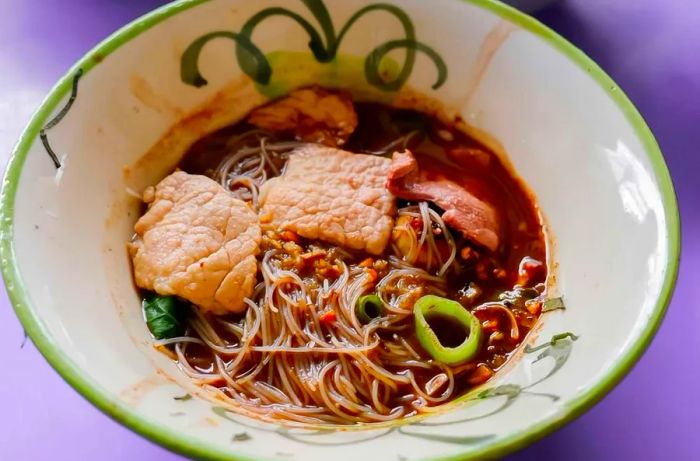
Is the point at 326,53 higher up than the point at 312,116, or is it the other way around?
the point at 326,53

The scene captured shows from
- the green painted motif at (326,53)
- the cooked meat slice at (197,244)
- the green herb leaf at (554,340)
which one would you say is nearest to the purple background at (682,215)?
the green herb leaf at (554,340)

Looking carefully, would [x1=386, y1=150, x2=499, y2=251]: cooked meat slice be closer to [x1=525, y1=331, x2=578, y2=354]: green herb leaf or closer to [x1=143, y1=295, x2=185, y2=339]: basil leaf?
[x1=525, y1=331, x2=578, y2=354]: green herb leaf

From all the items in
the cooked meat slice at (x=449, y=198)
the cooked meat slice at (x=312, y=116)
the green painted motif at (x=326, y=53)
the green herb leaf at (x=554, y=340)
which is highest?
the green painted motif at (x=326, y=53)

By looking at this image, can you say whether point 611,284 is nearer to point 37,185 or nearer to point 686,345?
point 686,345

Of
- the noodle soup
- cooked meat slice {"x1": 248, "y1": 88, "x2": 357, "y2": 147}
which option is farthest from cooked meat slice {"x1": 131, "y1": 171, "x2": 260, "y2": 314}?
cooked meat slice {"x1": 248, "y1": 88, "x2": 357, "y2": 147}

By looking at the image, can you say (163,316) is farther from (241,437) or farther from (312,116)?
(312,116)

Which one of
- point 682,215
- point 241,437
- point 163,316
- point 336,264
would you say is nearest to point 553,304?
point 336,264

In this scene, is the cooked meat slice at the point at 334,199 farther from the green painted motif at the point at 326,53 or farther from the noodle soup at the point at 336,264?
the green painted motif at the point at 326,53
